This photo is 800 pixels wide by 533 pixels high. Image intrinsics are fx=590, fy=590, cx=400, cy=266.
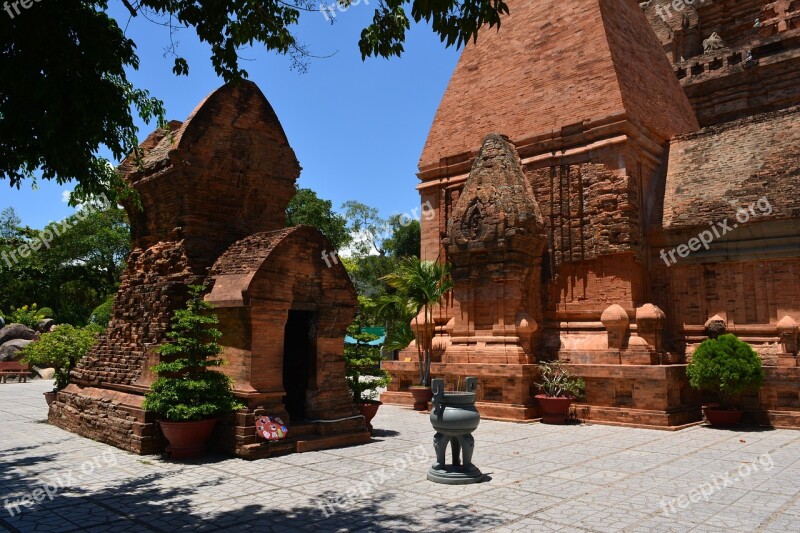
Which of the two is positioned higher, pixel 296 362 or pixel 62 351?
pixel 62 351

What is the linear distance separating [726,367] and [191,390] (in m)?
9.85

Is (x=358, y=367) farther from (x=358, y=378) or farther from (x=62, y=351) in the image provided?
(x=62, y=351)

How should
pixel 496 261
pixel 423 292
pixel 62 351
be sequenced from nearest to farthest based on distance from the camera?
1. pixel 62 351
2. pixel 496 261
3. pixel 423 292

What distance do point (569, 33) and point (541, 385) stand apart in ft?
31.1

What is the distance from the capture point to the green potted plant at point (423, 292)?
15.5m

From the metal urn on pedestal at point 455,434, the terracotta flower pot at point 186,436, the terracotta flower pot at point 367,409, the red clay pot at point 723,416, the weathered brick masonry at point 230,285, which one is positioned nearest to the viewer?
the metal urn on pedestal at point 455,434

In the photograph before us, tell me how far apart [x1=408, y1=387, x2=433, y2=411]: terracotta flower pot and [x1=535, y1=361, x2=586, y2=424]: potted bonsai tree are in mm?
3114

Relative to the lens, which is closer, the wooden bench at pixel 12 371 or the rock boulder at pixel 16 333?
the wooden bench at pixel 12 371

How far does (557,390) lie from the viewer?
13000mm

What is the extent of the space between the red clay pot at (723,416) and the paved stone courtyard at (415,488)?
1.32 metres
